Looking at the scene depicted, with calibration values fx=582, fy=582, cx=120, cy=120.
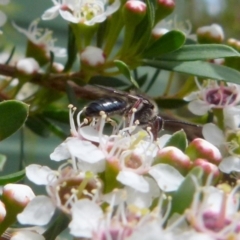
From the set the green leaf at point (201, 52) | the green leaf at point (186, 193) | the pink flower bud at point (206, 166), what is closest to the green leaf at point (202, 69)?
the green leaf at point (201, 52)

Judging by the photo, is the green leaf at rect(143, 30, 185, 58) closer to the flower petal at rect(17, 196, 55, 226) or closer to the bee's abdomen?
the bee's abdomen

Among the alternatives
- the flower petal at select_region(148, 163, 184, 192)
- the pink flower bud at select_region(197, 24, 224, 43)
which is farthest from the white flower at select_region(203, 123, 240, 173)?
the pink flower bud at select_region(197, 24, 224, 43)

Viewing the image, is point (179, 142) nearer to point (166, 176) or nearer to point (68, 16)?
point (166, 176)

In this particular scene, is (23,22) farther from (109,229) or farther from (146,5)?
(109,229)

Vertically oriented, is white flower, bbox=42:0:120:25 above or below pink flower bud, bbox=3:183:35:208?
above

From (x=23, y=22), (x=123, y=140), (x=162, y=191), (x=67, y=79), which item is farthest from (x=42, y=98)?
(x=23, y=22)

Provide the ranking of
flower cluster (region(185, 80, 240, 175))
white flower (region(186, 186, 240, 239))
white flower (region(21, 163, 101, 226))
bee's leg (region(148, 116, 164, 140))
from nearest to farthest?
white flower (region(186, 186, 240, 239)) → white flower (region(21, 163, 101, 226)) → flower cluster (region(185, 80, 240, 175)) → bee's leg (region(148, 116, 164, 140))

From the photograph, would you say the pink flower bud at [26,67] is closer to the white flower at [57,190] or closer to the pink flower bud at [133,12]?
the pink flower bud at [133,12]
